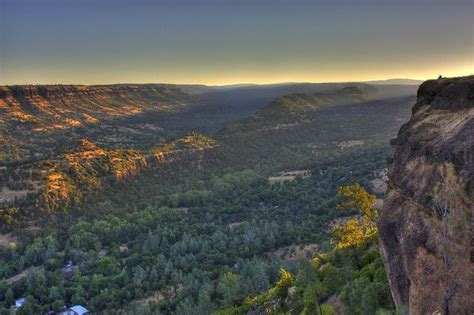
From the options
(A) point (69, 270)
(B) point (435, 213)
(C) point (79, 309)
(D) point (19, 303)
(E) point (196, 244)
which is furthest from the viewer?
(E) point (196, 244)

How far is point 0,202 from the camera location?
84.8m

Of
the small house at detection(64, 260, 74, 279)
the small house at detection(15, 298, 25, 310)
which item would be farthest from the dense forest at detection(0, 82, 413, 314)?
the small house at detection(15, 298, 25, 310)

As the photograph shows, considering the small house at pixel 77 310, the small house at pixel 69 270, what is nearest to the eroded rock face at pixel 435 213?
the small house at pixel 77 310

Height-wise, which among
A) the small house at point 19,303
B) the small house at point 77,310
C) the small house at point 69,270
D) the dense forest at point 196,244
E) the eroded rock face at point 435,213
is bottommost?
the small house at point 69,270

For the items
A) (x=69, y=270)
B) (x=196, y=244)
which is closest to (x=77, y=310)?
(x=69, y=270)

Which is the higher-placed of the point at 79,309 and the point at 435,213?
the point at 435,213

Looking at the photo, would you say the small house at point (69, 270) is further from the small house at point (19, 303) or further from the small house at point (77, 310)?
the small house at point (77, 310)

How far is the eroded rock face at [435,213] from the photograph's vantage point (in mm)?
16188

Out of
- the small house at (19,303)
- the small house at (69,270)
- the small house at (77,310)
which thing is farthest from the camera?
the small house at (69,270)

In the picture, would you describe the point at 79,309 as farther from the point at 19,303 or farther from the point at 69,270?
the point at 69,270

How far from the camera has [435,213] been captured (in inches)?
705

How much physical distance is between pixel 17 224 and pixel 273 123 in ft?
434

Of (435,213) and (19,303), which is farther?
(19,303)

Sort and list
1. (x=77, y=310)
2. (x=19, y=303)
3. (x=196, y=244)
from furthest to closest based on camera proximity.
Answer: (x=196, y=244) → (x=19, y=303) → (x=77, y=310)
